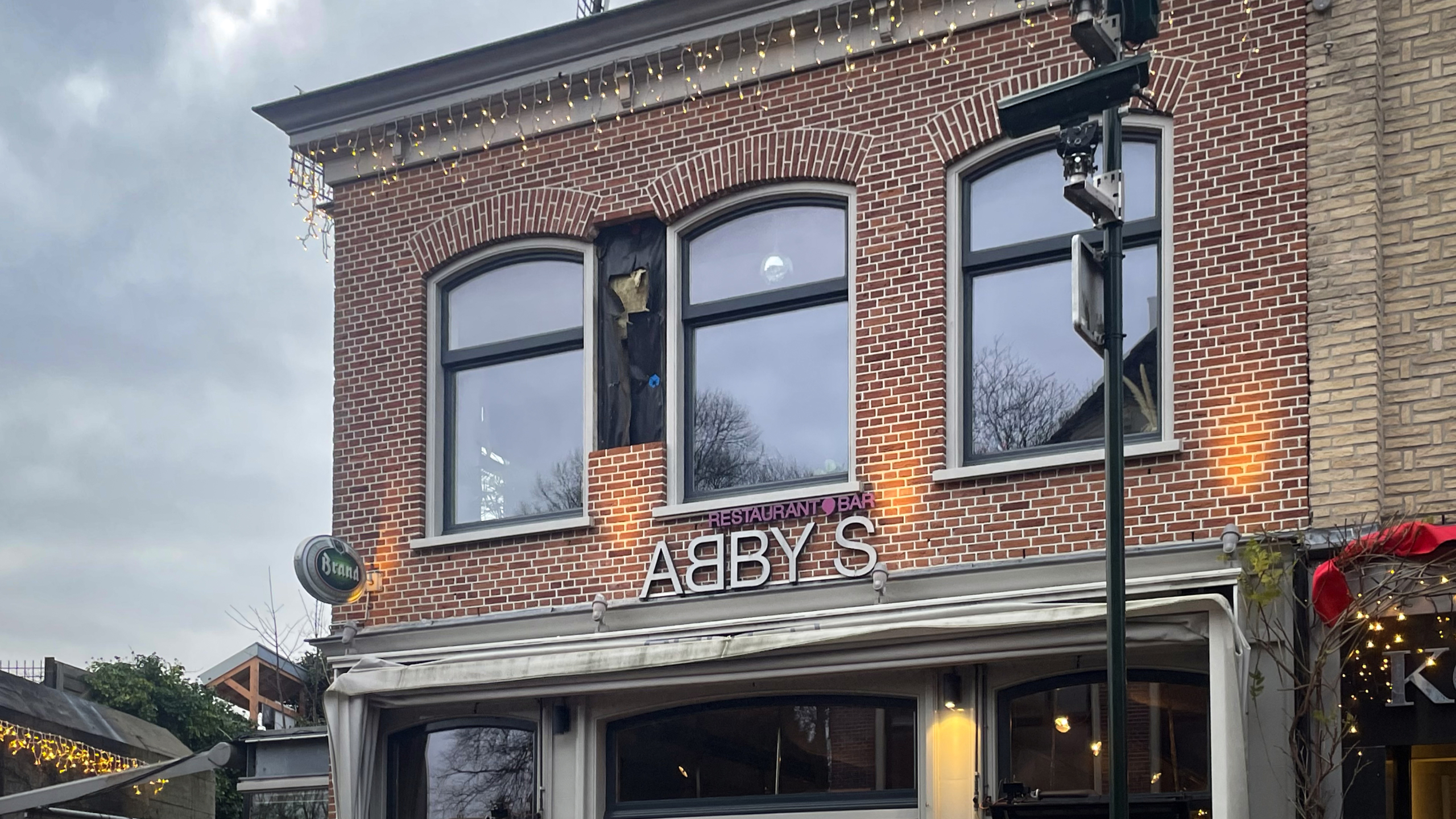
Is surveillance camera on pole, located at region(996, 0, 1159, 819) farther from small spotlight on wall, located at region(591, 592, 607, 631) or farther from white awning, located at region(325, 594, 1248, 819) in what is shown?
small spotlight on wall, located at region(591, 592, 607, 631)

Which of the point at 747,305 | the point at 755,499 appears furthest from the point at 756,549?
the point at 747,305

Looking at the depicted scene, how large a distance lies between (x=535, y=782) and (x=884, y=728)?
289 centimetres

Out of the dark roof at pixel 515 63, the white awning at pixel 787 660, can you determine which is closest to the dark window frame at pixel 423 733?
the white awning at pixel 787 660

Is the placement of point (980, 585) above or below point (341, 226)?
below

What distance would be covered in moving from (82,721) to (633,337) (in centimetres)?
1492

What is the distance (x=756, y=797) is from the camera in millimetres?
12031

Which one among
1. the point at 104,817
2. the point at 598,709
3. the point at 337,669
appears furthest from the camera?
the point at 104,817

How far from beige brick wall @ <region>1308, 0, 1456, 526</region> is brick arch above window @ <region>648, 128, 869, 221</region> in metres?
3.34

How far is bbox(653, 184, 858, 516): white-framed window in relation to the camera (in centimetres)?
1242

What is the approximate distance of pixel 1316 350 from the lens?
10336 millimetres

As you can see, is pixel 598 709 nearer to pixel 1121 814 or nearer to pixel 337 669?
pixel 337 669

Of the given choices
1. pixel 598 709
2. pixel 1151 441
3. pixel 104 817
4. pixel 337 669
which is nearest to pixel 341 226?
pixel 337 669

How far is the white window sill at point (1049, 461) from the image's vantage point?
10680mm

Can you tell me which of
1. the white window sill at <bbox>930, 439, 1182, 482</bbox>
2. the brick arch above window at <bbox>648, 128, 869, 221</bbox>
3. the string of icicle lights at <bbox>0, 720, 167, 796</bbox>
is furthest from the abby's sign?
the string of icicle lights at <bbox>0, 720, 167, 796</bbox>
